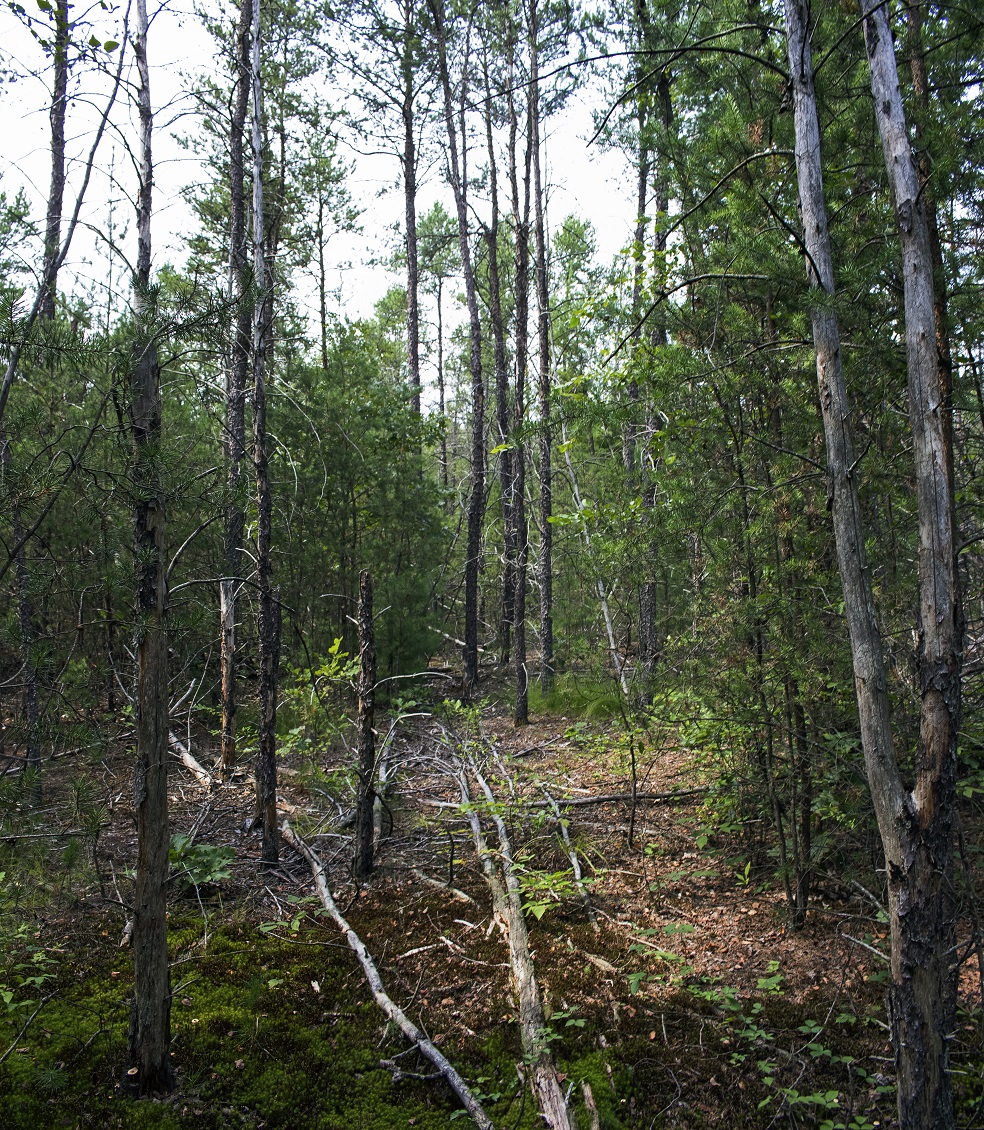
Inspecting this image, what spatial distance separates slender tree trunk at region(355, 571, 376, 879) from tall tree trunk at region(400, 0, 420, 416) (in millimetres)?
7409

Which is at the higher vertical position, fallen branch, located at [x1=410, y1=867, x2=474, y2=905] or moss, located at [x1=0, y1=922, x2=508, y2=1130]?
fallen branch, located at [x1=410, y1=867, x2=474, y2=905]

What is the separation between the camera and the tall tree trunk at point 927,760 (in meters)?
2.93

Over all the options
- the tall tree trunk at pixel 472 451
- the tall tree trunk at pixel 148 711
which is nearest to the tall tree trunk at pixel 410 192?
the tall tree trunk at pixel 472 451

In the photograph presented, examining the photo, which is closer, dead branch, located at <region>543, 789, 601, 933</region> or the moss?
the moss

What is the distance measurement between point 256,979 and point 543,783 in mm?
3706

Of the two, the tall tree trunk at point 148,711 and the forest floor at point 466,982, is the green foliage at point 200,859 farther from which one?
the tall tree trunk at point 148,711

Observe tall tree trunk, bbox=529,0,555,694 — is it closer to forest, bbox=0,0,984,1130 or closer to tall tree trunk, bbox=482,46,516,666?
tall tree trunk, bbox=482,46,516,666

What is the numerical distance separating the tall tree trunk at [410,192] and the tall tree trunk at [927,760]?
34.4 feet

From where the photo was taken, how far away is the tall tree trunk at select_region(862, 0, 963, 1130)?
293 cm

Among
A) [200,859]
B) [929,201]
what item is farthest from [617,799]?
[929,201]

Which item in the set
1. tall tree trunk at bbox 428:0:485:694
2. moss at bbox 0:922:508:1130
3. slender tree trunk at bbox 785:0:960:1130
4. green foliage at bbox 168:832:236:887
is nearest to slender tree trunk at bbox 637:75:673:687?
slender tree trunk at bbox 785:0:960:1130

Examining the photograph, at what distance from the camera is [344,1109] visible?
144 inches

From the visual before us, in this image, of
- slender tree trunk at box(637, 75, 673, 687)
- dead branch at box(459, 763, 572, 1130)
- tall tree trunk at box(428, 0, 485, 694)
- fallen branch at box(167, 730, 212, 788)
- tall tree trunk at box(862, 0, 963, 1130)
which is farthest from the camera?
tall tree trunk at box(428, 0, 485, 694)

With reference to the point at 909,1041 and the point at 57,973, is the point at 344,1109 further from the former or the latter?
the point at 909,1041
